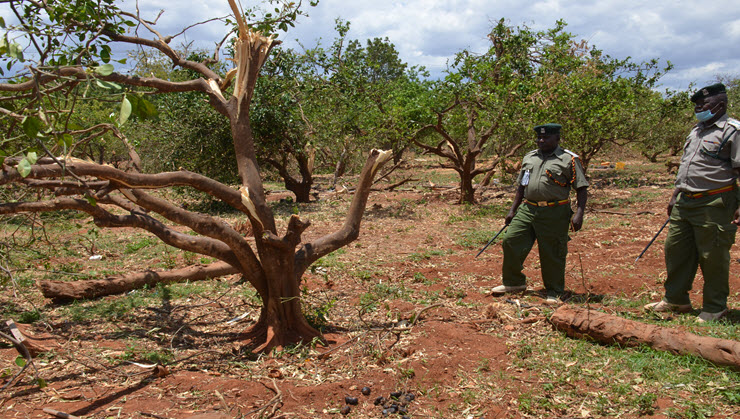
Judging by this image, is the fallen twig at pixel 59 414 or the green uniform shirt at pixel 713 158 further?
the green uniform shirt at pixel 713 158

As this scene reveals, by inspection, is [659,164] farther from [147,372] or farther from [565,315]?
[147,372]

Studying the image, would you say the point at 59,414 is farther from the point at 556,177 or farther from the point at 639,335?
the point at 556,177

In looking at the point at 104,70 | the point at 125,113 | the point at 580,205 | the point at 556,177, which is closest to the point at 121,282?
the point at 104,70

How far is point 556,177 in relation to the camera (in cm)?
Result: 525

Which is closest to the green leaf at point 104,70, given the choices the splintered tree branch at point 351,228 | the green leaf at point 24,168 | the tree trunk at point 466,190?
the green leaf at point 24,168

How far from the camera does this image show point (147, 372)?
3.69 metres

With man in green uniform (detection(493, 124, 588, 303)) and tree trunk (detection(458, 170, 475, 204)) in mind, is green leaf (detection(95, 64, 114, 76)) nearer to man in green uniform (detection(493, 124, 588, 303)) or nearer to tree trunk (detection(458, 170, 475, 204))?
man in green uniform (detection(493, 124, 588, 303))

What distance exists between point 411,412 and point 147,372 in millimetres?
1943

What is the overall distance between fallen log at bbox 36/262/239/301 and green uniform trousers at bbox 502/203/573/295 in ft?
9.81

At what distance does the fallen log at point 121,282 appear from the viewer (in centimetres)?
550

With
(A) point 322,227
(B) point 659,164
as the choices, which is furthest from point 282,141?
(B) point 659,164

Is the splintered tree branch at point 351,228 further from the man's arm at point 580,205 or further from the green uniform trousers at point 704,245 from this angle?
the green uniform trousers at point 704,245

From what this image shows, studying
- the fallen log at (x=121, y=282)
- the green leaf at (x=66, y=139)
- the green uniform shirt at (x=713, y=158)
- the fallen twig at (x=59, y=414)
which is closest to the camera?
the green leaf at (x=66, y=139)

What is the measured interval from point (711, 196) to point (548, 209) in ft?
4.65
